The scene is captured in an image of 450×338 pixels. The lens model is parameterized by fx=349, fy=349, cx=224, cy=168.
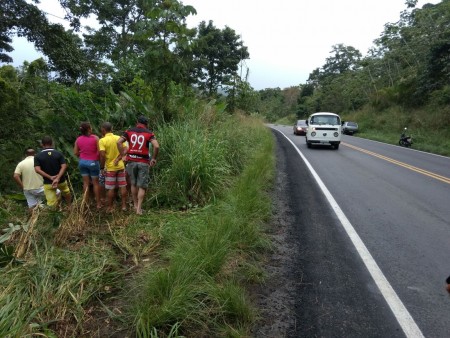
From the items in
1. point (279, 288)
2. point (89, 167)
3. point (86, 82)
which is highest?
point (86, 82)

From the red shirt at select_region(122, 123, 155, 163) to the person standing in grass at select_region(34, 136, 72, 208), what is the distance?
52.3 inches

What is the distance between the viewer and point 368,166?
12.4 meters

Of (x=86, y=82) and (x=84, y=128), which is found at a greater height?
(x=86, y=82)

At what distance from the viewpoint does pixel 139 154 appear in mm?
6262

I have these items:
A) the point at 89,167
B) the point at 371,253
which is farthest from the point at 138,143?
the point at 371,253

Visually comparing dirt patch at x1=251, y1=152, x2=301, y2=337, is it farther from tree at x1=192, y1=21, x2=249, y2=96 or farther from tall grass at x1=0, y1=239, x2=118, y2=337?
tree at x1=192, y1=21, x2=249, y2=96

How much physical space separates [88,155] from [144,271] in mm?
3388

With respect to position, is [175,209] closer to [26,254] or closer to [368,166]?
[26,254]

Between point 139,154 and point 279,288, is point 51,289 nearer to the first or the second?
point 279,288

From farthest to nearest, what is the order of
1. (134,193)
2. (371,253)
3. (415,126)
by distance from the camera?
(415,126) → (134,193) → (371,253)

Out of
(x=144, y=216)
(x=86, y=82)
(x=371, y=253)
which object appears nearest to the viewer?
(x=371, y=253)

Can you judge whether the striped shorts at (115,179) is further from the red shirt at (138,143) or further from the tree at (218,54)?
the tree at (218,54)

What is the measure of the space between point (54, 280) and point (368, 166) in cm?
1126

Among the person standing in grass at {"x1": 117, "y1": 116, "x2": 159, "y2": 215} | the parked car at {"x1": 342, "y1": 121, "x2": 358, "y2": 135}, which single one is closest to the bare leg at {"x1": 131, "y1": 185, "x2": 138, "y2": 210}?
the person standing in grass at {"x1": 117, "y1": 116, "x2": 159, "y2": 215}
